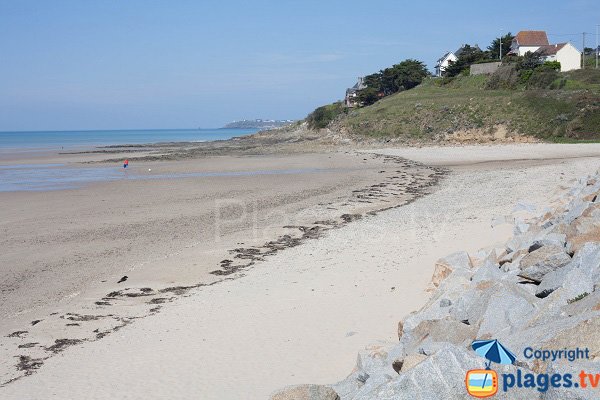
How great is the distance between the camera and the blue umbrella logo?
387cm

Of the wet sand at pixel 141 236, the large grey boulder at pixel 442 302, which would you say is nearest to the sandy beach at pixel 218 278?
the wet sand at pixel 141 236

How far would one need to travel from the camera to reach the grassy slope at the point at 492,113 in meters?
43.0

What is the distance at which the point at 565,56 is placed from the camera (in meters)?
62.7

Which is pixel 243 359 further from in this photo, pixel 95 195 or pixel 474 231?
pixel 95 195

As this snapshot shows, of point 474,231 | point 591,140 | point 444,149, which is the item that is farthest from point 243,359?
point 591,140

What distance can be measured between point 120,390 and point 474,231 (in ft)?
27.4

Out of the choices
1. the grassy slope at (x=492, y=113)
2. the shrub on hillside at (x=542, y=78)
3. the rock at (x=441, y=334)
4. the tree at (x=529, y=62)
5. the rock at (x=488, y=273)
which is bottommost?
the rock at (x=441, y=334)

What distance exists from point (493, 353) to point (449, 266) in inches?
163

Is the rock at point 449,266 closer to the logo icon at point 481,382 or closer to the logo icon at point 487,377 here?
the logo icon at point 487,377

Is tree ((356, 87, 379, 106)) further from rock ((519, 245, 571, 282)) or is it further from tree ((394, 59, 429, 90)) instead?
rock ((519, 245, 571, 282))

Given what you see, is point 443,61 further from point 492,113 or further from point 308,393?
point 308,393

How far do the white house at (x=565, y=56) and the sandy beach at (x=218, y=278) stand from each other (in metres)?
44.0

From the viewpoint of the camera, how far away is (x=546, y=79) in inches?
2094

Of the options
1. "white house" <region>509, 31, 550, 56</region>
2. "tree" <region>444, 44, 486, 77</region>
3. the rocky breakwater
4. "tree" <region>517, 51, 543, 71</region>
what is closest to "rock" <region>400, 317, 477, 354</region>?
the rocky breakwater
